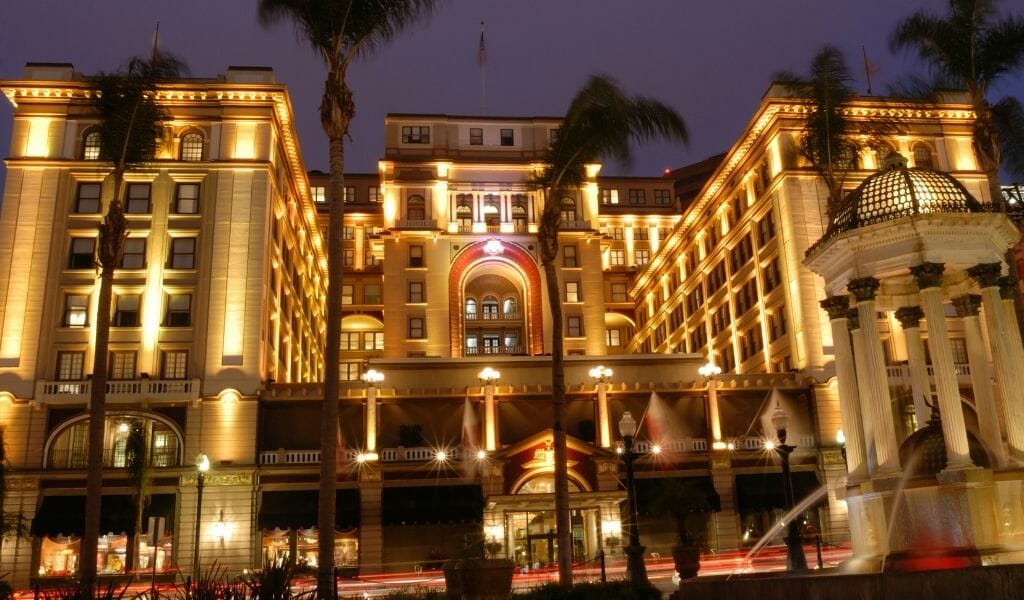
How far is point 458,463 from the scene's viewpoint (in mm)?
52406

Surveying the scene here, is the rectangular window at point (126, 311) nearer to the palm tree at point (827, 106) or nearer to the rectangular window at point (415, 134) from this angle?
the rectangular window at point (415, 134)

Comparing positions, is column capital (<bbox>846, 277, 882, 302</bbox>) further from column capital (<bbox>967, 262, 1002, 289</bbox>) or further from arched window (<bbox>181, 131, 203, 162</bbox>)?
arched window (<bbox>181, 131, 203, 162</bbox>)

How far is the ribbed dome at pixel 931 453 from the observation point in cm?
2061

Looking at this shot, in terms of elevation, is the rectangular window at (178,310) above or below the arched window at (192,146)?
below

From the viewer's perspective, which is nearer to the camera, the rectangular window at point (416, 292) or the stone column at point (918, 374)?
the stone column at point (918, 374)

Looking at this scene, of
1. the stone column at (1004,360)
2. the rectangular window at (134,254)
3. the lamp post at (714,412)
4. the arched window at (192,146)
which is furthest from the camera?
the arched window at (192,146)

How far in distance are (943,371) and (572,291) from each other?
194 feet

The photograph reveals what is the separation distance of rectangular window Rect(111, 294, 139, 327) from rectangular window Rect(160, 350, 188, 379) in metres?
2.80

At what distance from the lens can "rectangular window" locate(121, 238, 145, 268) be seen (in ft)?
182

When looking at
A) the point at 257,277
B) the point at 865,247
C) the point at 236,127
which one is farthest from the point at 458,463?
the point at 865,247

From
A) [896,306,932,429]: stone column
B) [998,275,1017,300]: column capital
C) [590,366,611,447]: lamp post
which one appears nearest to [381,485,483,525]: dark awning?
[590,366,611,447]: lamp post

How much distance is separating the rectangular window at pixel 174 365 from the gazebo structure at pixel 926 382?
40.5m

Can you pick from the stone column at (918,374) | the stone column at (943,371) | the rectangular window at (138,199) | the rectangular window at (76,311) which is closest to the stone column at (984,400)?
the stone column at (943,371)

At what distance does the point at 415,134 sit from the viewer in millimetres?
81500
